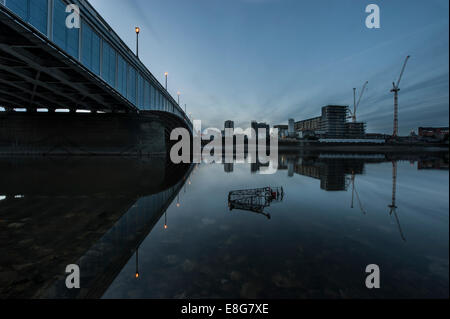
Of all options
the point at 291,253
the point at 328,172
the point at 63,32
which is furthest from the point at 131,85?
the point at 291,253

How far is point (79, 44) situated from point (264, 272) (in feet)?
130

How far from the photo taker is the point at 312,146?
158625mm

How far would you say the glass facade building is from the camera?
22522 millimetres

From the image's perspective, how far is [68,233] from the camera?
902 cm

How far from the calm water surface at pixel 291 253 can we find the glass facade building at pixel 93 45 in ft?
89.2

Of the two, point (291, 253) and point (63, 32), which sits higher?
point (63, 32)

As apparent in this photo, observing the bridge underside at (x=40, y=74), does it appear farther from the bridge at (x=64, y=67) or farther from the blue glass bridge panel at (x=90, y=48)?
the blue glass bridge panel at (x=90, y=48)

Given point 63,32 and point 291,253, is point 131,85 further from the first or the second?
point 291,253

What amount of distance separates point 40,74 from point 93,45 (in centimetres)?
944

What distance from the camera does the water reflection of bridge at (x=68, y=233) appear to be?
584 centimetres

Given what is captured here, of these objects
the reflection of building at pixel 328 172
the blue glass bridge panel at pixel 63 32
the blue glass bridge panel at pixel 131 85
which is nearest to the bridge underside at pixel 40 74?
the blue glass bridge panel at pixel 131 85

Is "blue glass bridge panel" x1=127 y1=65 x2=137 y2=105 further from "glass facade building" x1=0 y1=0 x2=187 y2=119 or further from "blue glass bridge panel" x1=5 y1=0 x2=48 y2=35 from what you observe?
"blue glass bridge panel" x1=5 y1=0 x2=48 y2=35

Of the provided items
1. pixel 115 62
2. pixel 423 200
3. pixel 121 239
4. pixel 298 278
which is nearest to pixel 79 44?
pixel 115 62
